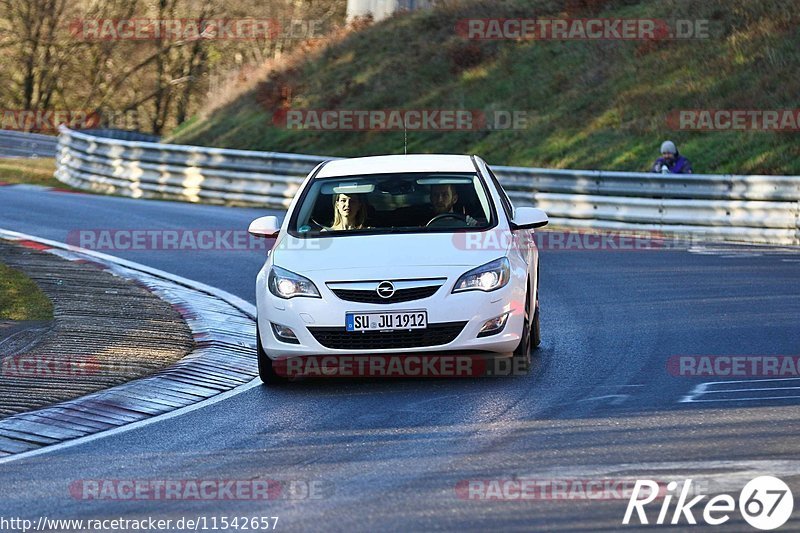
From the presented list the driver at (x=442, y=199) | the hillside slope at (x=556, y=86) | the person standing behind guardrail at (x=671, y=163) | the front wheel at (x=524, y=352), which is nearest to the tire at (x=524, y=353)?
the front wheel at (x=524, y=352)

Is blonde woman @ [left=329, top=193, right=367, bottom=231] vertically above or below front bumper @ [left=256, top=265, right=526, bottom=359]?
above

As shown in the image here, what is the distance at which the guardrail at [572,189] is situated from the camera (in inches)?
797

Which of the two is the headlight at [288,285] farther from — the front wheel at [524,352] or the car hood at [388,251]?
the front wheel at [524,352]

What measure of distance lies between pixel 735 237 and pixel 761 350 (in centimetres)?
984

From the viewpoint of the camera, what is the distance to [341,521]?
6367 mm

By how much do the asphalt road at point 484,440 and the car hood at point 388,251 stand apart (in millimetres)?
859

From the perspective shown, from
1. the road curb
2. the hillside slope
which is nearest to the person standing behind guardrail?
the hillside slope

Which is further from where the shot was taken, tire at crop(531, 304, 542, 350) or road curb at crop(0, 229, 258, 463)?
tire at crop(531, 304, 542, 350)

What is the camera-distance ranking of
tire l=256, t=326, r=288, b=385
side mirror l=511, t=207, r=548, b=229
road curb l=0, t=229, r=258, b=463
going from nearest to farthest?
road curb l=0, t=229, r=258, b=463
tire l=256, t=326, r=288, b=385
side mirror l=511, t=207, r=548, b=229

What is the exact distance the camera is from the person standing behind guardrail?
73.7 feet

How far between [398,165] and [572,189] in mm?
12001

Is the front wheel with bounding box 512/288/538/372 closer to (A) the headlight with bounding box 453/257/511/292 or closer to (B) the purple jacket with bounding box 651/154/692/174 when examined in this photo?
(A) the headlight with bounding box 453/257/511/292

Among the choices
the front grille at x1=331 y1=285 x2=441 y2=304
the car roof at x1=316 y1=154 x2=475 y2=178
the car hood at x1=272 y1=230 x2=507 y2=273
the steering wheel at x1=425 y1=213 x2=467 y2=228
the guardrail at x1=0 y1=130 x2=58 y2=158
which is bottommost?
the front grille at x1=331 y1=285 x2=441 y2=304

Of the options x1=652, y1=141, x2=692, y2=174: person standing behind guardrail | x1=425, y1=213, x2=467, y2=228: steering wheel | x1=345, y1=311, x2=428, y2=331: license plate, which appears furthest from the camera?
x1=652, y1=141, x2=692, y2=174: person standing behind guardrail
